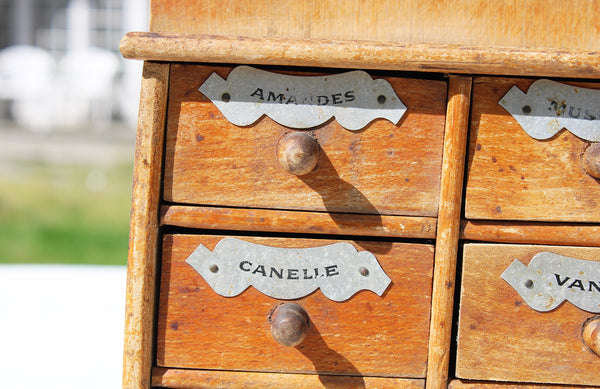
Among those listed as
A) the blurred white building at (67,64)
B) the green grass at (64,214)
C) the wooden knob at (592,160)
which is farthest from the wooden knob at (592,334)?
the blurred white building at (67,64)

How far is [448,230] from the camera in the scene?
3.21 feet

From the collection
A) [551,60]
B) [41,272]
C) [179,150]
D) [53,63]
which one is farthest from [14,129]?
[551,60]

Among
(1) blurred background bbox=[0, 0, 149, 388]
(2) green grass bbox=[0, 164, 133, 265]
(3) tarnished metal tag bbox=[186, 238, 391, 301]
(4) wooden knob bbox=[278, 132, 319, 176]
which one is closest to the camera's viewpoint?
(4) wooden knob bbox=[278, 132, 319, 176]

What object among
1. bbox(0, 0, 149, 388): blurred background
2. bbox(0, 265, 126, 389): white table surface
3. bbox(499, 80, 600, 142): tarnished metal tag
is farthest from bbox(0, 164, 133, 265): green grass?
bbox(499, 80, 600, 142): tarnished metal tag

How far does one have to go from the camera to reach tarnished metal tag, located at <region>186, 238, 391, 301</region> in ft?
3.26

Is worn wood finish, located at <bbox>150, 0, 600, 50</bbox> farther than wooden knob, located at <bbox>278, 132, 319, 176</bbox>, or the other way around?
A: worn wood finish, located at <bbox>150, 0, 600, 50</bbox>

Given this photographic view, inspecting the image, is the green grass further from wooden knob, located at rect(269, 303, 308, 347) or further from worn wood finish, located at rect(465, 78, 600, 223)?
worn wood finish, located at rect(465, 78, 600, 223)

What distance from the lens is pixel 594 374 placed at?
1.01 metres

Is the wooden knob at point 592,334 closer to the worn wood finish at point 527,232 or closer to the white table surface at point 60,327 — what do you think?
the worn wood finish at point 527,232

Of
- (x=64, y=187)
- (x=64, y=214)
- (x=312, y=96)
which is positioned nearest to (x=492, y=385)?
(x=312, y=96)

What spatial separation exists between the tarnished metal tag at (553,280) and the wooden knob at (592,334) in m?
0.04

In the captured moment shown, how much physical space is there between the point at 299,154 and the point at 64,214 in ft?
10.3

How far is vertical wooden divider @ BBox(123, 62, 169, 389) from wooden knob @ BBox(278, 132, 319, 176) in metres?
0.22

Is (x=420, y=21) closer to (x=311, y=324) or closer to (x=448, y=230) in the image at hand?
(x=448, y=230)
